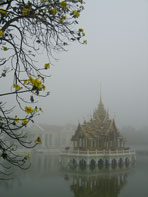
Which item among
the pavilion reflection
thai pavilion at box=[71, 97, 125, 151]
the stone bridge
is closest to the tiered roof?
thai pavilion at box=[71, 97, 125, 151]

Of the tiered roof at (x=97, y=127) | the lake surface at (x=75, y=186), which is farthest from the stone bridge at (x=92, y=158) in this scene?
the lake surface at (x=75, y=186)

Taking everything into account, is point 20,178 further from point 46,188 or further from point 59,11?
point 59,11

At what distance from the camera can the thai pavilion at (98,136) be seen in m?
22.8

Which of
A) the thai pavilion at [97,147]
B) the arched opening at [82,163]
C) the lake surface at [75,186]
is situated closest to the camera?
the lake surface at [75,186]

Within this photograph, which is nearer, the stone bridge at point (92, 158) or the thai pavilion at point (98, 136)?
the stone bridge at point (92, 158)

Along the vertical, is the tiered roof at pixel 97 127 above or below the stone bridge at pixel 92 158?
above

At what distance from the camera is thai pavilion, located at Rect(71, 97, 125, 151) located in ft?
74.9

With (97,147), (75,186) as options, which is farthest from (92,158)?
(75,186)

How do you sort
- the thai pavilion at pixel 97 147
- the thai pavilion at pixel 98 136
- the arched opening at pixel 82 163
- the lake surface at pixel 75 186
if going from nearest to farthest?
the lake surface at pixel 75 186
the arched opening at pixel 82 163
the thai pavilion at pixel 97 147
the thai pavilion at pixel 98 136

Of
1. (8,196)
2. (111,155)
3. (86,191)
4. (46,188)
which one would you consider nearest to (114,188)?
(86,191)

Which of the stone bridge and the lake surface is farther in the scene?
the stone bridge

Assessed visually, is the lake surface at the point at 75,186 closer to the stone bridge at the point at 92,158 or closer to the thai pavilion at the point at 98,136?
the stone bridge at the point at 92,158

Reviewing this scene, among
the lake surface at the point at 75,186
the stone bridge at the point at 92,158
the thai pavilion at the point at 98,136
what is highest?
the thai pavilion at the point at 98,136

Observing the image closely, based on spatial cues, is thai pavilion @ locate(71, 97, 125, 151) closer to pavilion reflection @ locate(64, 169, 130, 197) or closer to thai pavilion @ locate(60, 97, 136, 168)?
thai pavilion @ locate(60, 97, 136, 168)
